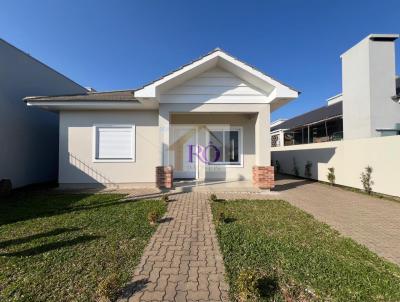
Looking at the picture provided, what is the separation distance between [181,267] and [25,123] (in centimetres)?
1129

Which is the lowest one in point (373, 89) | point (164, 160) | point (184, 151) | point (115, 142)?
point (164, 160)

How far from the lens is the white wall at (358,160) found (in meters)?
7.98

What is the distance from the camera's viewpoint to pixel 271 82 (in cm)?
851

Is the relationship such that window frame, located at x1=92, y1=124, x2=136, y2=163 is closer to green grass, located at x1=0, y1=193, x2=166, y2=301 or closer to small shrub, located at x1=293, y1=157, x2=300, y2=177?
green grass, located at x1=0, y1=193, x2=166, y2=301

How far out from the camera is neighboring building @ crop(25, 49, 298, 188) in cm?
897

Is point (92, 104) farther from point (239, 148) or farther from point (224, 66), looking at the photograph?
point (239, 148)

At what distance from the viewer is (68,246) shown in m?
4.05

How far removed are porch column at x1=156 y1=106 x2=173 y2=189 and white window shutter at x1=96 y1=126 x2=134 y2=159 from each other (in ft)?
6.13

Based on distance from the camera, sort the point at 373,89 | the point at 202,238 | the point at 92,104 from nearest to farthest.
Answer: the point at 202,238, the point at 92,104, the point at 373,89

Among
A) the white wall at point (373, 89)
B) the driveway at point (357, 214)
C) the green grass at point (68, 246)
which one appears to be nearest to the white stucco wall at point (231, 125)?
the driveway at point (357, 214)

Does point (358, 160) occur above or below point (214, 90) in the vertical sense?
below

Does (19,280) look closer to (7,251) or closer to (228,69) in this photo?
(7,251)

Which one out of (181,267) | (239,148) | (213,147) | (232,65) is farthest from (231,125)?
(181,267)

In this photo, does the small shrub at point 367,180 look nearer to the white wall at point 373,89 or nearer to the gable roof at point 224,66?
the gable roof at point 224,66
